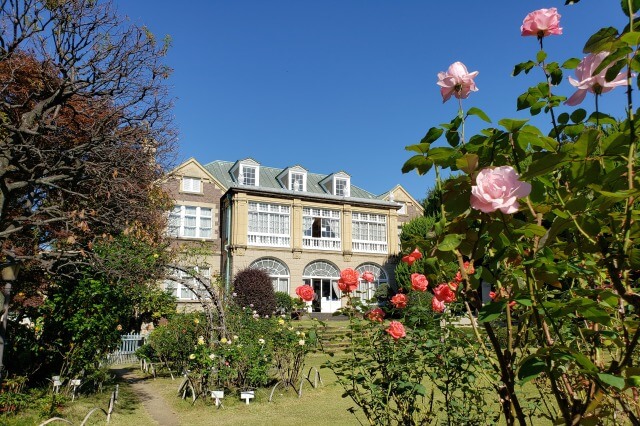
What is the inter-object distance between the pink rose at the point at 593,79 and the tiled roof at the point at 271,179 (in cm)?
2858

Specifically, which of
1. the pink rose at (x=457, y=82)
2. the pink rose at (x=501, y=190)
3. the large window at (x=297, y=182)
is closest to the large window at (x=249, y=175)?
the large window at (x=297, y=182)

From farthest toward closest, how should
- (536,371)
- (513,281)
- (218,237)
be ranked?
(218,237) → (513,281) → (536,371)

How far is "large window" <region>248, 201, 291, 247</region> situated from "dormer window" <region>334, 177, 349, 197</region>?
14.3ft

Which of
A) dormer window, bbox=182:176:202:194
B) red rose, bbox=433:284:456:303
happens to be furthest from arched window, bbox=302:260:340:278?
red rose, bbox=433:284:456:303

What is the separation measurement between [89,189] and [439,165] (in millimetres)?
8362

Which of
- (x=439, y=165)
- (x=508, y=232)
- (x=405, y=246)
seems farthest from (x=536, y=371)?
(x=405, y=246)

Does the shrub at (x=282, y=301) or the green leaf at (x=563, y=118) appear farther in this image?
the shrub at (x=282, y=301)

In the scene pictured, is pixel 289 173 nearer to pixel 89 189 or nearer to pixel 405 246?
pixel 89 189

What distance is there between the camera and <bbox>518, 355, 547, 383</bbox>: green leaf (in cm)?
128

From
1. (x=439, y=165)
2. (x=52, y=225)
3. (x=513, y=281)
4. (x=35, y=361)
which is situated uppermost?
(x=52, y=225)

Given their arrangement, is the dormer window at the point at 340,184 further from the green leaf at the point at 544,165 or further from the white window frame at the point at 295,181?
the green leaf at the point at 544,165

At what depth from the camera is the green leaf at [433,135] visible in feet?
5.52

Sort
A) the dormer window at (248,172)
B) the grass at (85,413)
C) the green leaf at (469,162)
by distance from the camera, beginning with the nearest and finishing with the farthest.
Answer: the green leaf at (469,162)
the grass at (85,413)
the dormer window at (248,172)

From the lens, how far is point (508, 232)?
4.63 ft
